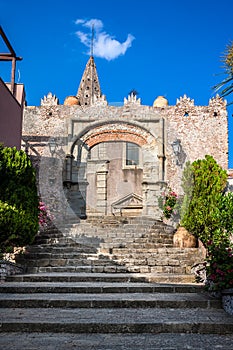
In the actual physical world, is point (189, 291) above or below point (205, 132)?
below

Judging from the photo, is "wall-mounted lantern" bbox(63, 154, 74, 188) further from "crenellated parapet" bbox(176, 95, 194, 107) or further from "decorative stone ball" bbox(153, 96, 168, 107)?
"crenellated parapet" bbox(176, 95, 194, 107)

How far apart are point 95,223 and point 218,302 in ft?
23.1

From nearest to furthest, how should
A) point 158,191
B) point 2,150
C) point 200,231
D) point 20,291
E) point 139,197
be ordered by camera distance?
1. point 20,291
2. point 2,150
3. point 200,231
4. point 158,191
5. point 139,197

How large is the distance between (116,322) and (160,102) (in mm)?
12147

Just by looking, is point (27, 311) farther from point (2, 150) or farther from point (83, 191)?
point (83, 191)

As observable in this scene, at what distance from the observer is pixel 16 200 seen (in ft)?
27.2

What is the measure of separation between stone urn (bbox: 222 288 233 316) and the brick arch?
418 inches

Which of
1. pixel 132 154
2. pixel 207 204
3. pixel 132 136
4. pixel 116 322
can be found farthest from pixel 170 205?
pixel 116 322

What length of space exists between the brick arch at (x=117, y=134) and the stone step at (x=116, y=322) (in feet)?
36.3

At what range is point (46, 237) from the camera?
10742 millimetres

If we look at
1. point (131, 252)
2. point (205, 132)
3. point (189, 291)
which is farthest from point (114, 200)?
point (189, 291)

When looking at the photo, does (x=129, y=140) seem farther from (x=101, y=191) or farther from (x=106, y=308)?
(x=106, y=308)

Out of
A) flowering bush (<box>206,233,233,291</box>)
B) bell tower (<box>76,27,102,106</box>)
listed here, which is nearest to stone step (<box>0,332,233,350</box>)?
flowering bush (<box>206,233,233,291</box>)

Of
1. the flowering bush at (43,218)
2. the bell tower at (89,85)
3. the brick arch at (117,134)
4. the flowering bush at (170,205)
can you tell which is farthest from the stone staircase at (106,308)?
the bell tower at (89,85)
